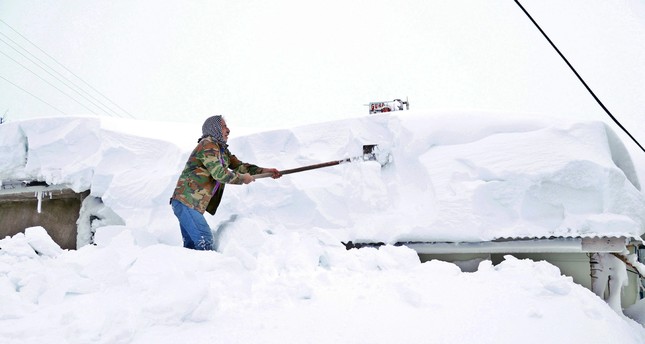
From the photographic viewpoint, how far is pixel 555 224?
4012 mm

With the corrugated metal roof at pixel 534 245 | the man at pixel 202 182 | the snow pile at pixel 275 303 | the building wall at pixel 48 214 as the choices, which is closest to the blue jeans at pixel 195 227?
the man at pixel 202 182

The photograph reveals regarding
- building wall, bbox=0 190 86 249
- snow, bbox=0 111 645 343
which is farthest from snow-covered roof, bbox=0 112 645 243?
building wall, bbox=0 190 86 249

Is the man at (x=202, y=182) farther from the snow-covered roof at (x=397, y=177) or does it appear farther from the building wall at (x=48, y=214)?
the building wall at (x=48, y=214)

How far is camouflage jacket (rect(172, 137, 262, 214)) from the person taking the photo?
3.12m

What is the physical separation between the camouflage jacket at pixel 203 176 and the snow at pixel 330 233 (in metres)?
0.30

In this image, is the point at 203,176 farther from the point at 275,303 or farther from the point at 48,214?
the point at 48,214

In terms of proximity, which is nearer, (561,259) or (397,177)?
(561,259)

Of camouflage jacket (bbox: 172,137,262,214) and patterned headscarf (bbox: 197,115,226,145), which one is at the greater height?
patterned headscarf (bbox: 197,115,226,145)

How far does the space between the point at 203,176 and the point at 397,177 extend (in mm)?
2370

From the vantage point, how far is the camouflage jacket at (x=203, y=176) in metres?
3.12

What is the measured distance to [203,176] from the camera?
10.6 ft

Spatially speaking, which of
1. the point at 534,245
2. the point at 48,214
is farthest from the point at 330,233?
the point at 48,214

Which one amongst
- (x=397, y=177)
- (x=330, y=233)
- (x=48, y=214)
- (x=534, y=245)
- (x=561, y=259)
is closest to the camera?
(x=534, y=245)

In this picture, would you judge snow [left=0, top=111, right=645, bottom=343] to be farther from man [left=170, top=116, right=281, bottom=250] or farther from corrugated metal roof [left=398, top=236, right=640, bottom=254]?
man [left=170, top=116, right=281, bottom=250]
